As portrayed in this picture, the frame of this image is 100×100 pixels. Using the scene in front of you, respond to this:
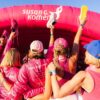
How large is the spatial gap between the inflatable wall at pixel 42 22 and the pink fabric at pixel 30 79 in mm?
2779

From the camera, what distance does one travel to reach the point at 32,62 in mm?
4344

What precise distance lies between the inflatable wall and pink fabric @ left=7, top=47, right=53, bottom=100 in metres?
2.78

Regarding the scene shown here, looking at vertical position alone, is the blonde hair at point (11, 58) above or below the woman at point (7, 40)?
above

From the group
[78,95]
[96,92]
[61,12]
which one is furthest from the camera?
[61,12]

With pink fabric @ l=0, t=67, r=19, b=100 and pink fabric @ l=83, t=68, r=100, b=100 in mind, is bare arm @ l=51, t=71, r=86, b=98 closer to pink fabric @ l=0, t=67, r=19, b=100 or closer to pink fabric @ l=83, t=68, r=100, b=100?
pink fabric @ l=83, t=68, r=100, b=100

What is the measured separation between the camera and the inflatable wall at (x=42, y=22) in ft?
23.4

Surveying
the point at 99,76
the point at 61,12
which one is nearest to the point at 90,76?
the point at 99,76

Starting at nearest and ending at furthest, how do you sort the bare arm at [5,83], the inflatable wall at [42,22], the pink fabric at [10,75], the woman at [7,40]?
the bare arm at [5,83]
the pink fabric at [10,75]
the woman at [7,40]
the inflatable wall at [42,22]

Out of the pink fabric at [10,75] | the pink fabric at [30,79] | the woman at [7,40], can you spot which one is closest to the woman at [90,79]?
the pink fabric at [30,79]

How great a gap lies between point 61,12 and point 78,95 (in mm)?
3894

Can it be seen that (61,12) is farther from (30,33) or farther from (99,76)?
(99,76)

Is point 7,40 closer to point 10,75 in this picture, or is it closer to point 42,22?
point 42,22

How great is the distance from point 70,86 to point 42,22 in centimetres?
435

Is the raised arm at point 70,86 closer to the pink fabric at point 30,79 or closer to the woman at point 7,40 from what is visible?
the pink fabric at point 30,79
